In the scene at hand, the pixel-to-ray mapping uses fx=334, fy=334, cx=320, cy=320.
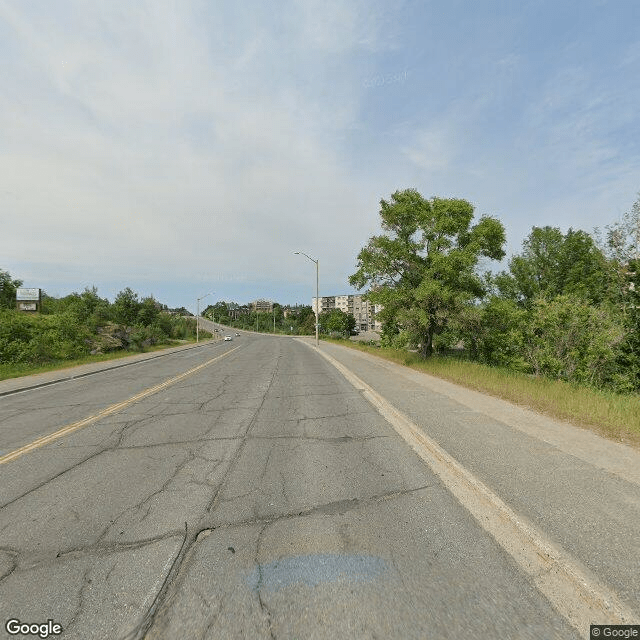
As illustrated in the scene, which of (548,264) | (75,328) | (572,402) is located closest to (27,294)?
(75,328)

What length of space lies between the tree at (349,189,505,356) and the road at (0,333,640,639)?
10.9 meters

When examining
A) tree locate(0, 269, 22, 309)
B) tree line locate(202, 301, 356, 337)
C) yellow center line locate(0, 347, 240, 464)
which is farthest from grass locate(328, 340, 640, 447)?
tree line locate(202, 301, 356, 337)

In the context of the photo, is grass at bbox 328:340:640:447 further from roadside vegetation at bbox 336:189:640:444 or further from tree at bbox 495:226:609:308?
tree at bbox 495:226:609:308

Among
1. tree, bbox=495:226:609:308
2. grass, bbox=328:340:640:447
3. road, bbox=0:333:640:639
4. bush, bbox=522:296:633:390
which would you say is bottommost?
road, bbox=0:333:640:639

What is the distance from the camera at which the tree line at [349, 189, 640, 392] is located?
13.0 m

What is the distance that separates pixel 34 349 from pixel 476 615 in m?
25.3

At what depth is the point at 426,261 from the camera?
60.7 ft

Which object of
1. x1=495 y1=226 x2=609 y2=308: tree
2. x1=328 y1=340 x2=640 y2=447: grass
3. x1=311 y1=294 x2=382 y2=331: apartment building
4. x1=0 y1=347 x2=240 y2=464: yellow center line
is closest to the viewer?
x1=0 y1=347 x2=240 y2=464: yellow center line

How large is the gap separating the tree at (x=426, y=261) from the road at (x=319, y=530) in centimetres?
1093

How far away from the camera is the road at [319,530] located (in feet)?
7.48

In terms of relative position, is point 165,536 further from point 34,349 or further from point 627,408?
point 34,349

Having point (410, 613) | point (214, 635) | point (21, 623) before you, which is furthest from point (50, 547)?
point (410, 613)

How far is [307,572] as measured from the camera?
105 inches

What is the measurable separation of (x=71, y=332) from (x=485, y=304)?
27014 mm
